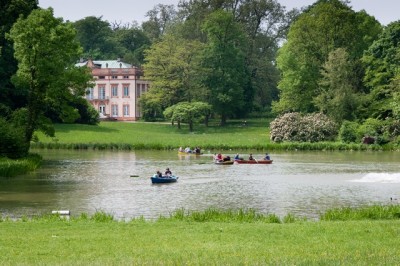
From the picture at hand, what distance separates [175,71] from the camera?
100125 millimetres

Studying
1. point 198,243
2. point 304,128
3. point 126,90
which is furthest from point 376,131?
point 198,243

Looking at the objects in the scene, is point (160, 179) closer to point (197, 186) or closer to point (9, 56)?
point (197, 186)

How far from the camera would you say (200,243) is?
1916 cm

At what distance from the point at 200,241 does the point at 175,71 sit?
81.3 metres

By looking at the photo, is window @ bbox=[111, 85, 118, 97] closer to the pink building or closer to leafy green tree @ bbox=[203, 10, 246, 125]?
the pink building

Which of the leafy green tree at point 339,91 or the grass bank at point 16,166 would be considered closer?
the grass bank at point 16,166

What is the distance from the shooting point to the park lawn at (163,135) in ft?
249

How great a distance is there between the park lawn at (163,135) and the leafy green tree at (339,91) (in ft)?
24.3

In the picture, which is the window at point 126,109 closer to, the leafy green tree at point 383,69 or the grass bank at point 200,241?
the leafy green tree at point 383,69

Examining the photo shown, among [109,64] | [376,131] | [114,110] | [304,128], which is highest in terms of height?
[109,64]

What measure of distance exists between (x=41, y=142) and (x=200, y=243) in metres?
56.4

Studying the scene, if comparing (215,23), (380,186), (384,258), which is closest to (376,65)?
(215,23)

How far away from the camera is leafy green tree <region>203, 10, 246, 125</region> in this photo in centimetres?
9912

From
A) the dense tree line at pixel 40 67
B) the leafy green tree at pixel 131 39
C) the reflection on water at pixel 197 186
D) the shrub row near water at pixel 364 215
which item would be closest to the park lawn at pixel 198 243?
the shrub row near water at pixel 364 215
